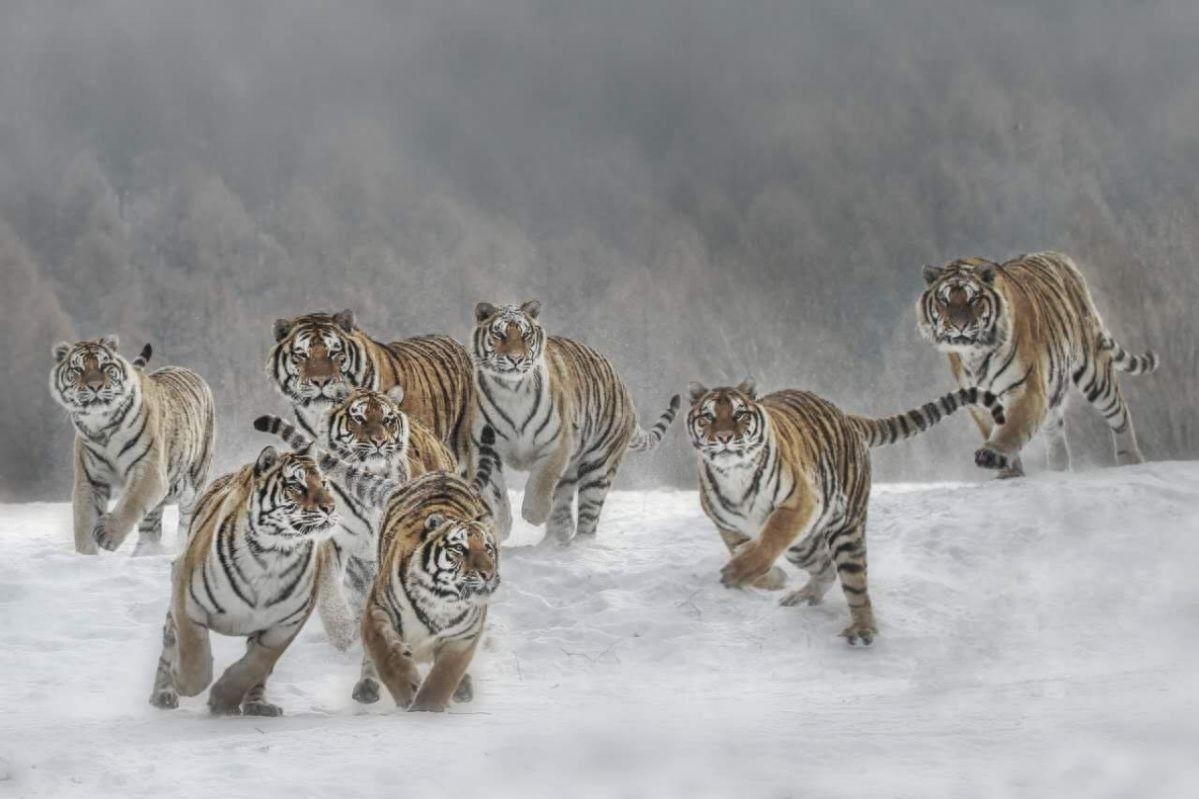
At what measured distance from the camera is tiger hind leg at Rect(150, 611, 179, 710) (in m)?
4.41

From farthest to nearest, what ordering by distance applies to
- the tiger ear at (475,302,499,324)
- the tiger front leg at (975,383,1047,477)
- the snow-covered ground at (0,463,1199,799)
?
the tiger front leg at (975,383,1047,477) < the tiger ear at (475,302,499,324) < the snow-covered ground at (0,463,1199,799)

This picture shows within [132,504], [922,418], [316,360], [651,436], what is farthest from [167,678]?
[651,436]

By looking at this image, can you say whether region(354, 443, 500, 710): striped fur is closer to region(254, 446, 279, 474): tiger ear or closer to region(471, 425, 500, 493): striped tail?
region(254, 446, 279, 474): tiger ear

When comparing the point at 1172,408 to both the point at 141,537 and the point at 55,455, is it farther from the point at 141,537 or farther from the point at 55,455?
the point at 55,455

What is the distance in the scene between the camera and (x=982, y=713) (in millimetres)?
4109

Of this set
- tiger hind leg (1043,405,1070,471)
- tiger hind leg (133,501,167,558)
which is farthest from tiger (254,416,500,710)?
tiger hind leg (1043,405,1070,471)

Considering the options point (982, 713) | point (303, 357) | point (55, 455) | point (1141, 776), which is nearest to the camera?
point (1141, 776)

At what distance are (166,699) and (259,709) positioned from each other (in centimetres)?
31

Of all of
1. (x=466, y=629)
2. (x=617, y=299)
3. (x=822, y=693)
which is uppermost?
(x=617, y=299)

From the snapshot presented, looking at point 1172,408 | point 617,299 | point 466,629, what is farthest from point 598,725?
point 617,299

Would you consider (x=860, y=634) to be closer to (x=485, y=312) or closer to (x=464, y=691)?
(x=464, y=691)

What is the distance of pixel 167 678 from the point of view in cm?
446

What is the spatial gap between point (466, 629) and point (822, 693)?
1440 millimetres

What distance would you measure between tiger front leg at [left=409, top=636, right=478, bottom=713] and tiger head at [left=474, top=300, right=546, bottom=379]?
2418mm
